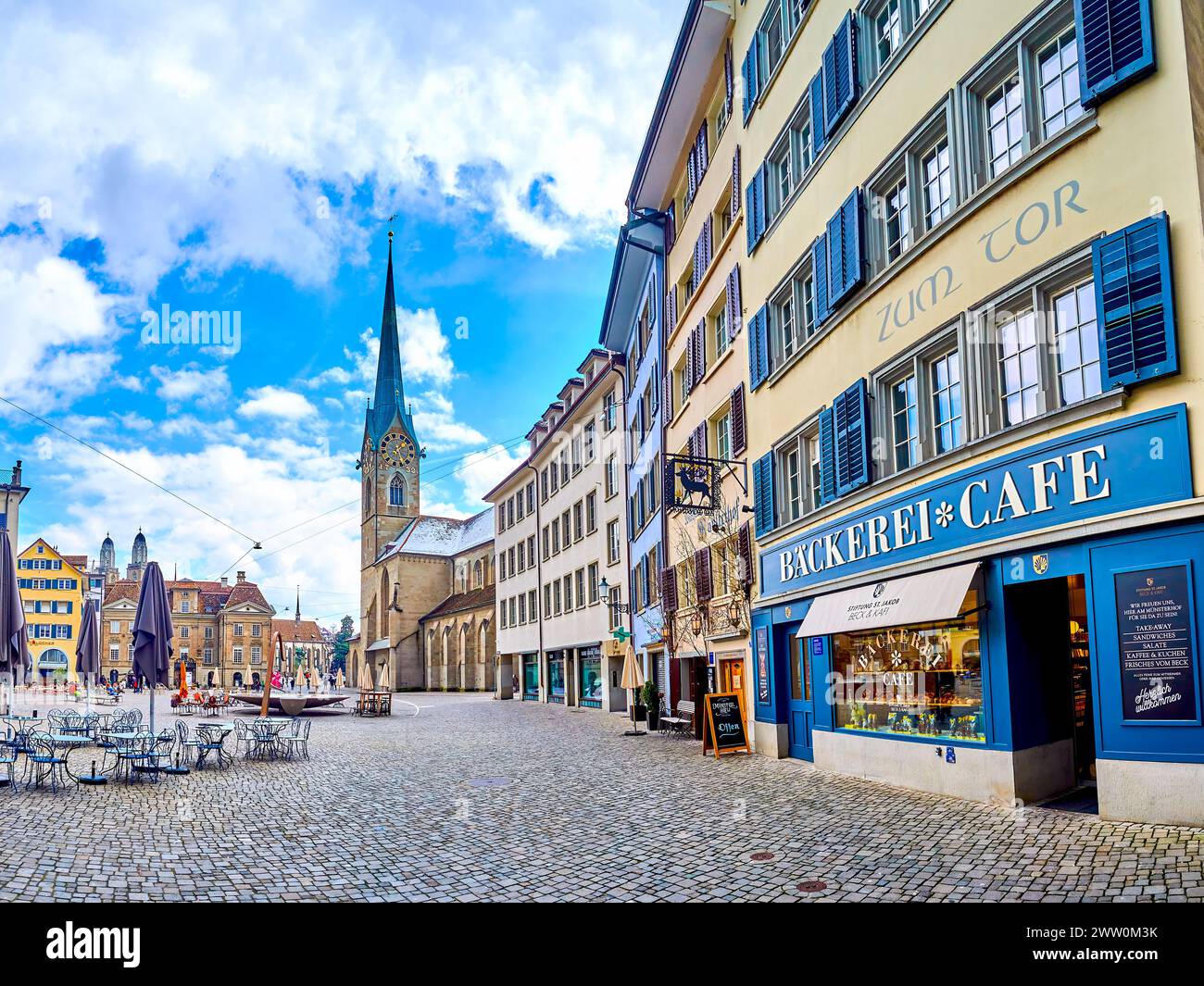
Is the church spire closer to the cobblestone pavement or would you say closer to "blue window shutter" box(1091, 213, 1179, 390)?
the cobblestone pavement

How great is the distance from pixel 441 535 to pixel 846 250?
78403 mm

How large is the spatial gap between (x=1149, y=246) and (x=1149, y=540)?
8.44 feet

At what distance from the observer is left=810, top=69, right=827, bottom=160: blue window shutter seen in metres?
15.2

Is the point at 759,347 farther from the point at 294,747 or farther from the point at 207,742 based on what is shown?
the point at 294,747

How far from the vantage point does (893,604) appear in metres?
12.2

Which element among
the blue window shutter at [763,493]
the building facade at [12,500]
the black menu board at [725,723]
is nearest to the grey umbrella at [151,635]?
the black menu board at [725,723]

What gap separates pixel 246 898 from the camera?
23.9 feet

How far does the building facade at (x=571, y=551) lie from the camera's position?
34.9 m

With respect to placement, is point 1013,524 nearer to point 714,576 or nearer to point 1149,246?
point 1149,246

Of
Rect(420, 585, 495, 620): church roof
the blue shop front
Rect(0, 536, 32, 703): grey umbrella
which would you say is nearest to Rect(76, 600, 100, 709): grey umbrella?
Rect(0, 536, 32, 703): grey umbrella

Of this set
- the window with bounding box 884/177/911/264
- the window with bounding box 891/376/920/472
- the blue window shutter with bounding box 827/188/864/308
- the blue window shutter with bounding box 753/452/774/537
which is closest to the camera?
the window with bounding box 891/376/920/472

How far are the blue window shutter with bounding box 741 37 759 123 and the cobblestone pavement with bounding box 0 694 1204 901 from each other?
1224 centimetres

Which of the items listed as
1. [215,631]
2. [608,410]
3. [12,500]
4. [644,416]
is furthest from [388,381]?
[644,416]
